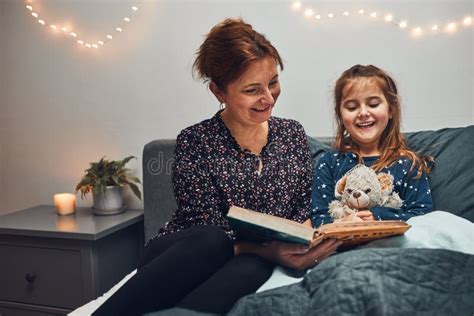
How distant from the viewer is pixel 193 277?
2.91 ft

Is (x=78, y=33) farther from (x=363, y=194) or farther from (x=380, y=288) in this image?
(x=380, y=288)

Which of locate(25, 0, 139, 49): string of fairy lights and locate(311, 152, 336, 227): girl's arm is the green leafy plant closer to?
locate(25, 0, 139, 49): string of fairy lights

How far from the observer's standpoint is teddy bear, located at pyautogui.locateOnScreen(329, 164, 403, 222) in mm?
1172

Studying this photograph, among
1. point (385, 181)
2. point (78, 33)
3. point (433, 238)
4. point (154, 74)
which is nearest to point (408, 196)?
point (385, 181)

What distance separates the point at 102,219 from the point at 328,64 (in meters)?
1.12

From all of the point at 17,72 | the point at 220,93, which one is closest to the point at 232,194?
the point at 220,93

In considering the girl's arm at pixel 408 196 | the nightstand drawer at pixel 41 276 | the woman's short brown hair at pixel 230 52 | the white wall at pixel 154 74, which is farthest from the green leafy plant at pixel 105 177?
the girl's arm at pixel 408 196

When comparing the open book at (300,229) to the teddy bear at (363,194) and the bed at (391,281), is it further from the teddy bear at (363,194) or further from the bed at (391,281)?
the teddy bear at (363,194)

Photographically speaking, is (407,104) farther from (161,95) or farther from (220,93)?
(161,95)

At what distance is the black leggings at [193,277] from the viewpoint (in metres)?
0.80

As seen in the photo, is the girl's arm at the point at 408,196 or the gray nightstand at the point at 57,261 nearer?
the girl's arm at the point at 408,196

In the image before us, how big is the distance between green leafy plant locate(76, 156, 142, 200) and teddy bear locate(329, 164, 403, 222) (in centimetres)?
94

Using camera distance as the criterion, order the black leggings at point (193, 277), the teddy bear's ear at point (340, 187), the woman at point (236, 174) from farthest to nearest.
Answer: the teddy bear's ear at point (340, 187), the woman at point (236, 174), the black leggings at point (193, 277)

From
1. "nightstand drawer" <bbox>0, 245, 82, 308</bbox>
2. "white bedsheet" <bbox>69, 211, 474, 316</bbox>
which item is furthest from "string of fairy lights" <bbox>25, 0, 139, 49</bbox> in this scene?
"white bedsheet" <bbox>69, 211, 474, 316</bbox>
